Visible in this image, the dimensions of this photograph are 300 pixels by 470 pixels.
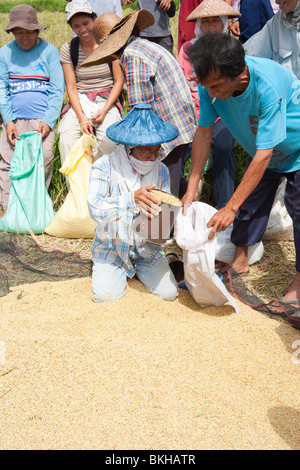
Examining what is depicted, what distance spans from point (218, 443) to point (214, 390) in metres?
0.28

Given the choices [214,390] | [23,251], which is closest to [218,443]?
[214,390]

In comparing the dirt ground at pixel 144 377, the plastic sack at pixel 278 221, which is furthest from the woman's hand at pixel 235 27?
the dirt ground at pixel 144 377

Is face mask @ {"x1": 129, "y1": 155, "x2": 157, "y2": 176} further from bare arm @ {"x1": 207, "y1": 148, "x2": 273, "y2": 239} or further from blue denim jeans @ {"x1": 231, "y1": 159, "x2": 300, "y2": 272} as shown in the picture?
blue denim jeans @ {"x1": 231, "y1": 159, "x2": 300, "y2": 272}

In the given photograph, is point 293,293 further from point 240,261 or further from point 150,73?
point 150,73

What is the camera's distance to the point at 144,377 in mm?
2145

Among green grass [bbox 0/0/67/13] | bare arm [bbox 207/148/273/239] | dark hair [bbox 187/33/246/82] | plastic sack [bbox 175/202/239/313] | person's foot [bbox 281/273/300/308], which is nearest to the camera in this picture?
dark hair [bbox 187/33/246/82]

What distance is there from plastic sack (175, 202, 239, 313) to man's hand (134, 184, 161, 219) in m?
0.21

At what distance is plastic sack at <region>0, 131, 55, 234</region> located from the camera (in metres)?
4.00

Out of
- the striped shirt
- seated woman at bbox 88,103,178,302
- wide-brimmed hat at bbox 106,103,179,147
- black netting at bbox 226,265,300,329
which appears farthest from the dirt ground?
the striped shirt

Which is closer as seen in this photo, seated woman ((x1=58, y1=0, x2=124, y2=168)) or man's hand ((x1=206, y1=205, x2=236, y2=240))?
man's hand ((x1=206, y1=205, x2=236, y2=240))

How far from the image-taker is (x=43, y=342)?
236 cm

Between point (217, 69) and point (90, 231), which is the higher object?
point (217, 69)

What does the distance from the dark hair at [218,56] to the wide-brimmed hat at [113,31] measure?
120 centimetres
